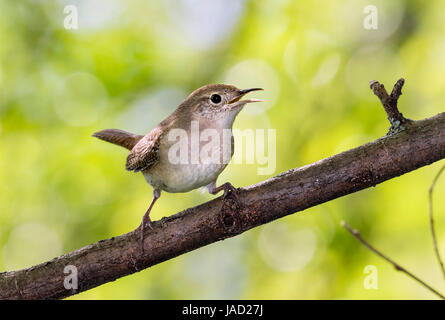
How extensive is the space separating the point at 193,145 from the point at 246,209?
81 centimetres

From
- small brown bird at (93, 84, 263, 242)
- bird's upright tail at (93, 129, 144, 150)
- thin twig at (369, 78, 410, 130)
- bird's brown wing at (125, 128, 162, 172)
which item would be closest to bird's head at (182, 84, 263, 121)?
small brown bird at (93, 84, 263, 242)

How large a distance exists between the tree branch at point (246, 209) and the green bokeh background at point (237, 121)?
5.49ft

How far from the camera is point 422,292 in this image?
3.88 metres

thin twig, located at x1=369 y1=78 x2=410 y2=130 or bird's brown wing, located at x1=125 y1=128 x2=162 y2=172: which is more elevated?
bird's brown wing, located at x1=125 y1=128 x2=162 y2=172

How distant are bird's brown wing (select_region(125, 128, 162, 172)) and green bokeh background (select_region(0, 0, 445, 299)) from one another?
1.42 m

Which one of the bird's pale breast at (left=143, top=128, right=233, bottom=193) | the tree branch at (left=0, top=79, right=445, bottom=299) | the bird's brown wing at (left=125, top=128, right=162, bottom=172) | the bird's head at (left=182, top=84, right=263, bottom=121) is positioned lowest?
the tree branch at (left=0, top=79, right=445, bottom=299)

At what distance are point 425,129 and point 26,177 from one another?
437 cm

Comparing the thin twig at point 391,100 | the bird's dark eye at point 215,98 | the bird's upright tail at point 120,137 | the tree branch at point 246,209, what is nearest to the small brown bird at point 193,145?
the bird's dark eye at point 215,98

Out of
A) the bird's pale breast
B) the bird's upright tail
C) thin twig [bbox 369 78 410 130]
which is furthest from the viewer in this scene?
the bird's upright tail

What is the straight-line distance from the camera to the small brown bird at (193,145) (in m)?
3.29

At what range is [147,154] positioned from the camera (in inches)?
138

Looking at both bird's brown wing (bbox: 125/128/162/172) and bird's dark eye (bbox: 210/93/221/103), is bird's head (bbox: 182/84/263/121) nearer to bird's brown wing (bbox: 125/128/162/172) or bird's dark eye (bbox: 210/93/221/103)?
bird's dark eye (bbox: 210/93/221/103)

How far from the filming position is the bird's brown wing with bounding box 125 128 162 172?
3498mm

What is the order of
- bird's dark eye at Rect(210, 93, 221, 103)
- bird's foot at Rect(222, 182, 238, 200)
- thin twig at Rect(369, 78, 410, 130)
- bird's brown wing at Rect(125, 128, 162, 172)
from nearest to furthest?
1. thin twig at Rect(369, 78, 410, 130)
2. bird's foot at Rect(222, 182, 238, 200)
3. bird's brown wing at Rect(125, 128, 162, 172)
4. bird's dark eye at Rect(210, 93, 221, 103)
